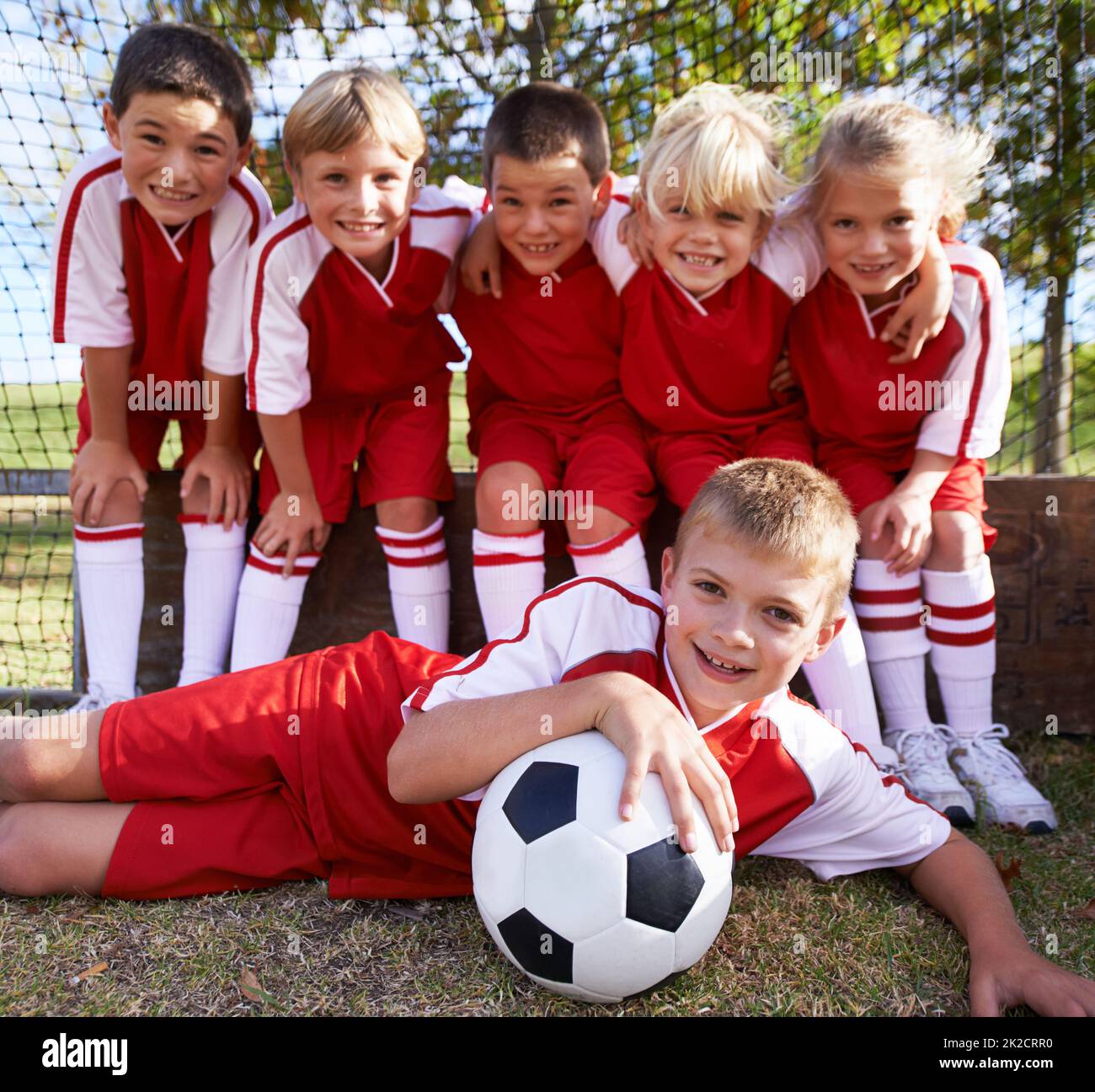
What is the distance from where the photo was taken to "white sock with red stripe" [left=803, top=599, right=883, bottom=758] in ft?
7.70

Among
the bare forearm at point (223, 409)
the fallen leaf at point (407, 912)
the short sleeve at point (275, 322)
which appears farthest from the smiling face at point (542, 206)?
the fallen leaf at point (407, 912)

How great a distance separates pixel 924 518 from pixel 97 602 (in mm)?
2071

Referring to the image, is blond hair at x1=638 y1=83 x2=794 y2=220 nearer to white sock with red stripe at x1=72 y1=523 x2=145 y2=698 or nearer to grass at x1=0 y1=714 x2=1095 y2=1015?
grass at x1=0 y1=714 x2=1095 y2=1015

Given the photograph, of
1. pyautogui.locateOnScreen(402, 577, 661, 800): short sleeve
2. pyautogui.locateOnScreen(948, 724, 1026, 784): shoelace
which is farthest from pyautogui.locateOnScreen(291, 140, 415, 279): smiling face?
pyautogui.locateOnScreen(948, 724, 1026, 784): shoelace

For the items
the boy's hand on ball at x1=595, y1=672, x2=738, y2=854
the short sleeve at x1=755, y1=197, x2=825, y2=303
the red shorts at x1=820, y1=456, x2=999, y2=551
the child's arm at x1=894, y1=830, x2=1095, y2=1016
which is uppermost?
the short sleeve at x1=755, y1=197, x2=825, y2=303

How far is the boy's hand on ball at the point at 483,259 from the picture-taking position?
2654 mm

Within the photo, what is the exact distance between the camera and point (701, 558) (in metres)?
1.68

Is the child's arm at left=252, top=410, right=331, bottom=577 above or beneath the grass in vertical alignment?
above

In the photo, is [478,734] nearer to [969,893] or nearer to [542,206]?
[969,893]

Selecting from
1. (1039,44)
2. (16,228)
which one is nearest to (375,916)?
(16,228)

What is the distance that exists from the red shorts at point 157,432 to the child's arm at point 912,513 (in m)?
1.67

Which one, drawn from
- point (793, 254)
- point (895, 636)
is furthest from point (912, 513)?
point (793, 254)

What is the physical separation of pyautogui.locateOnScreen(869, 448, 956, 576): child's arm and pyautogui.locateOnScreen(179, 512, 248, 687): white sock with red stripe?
1.63 meters

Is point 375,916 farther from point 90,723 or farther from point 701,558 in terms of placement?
point 701,558
